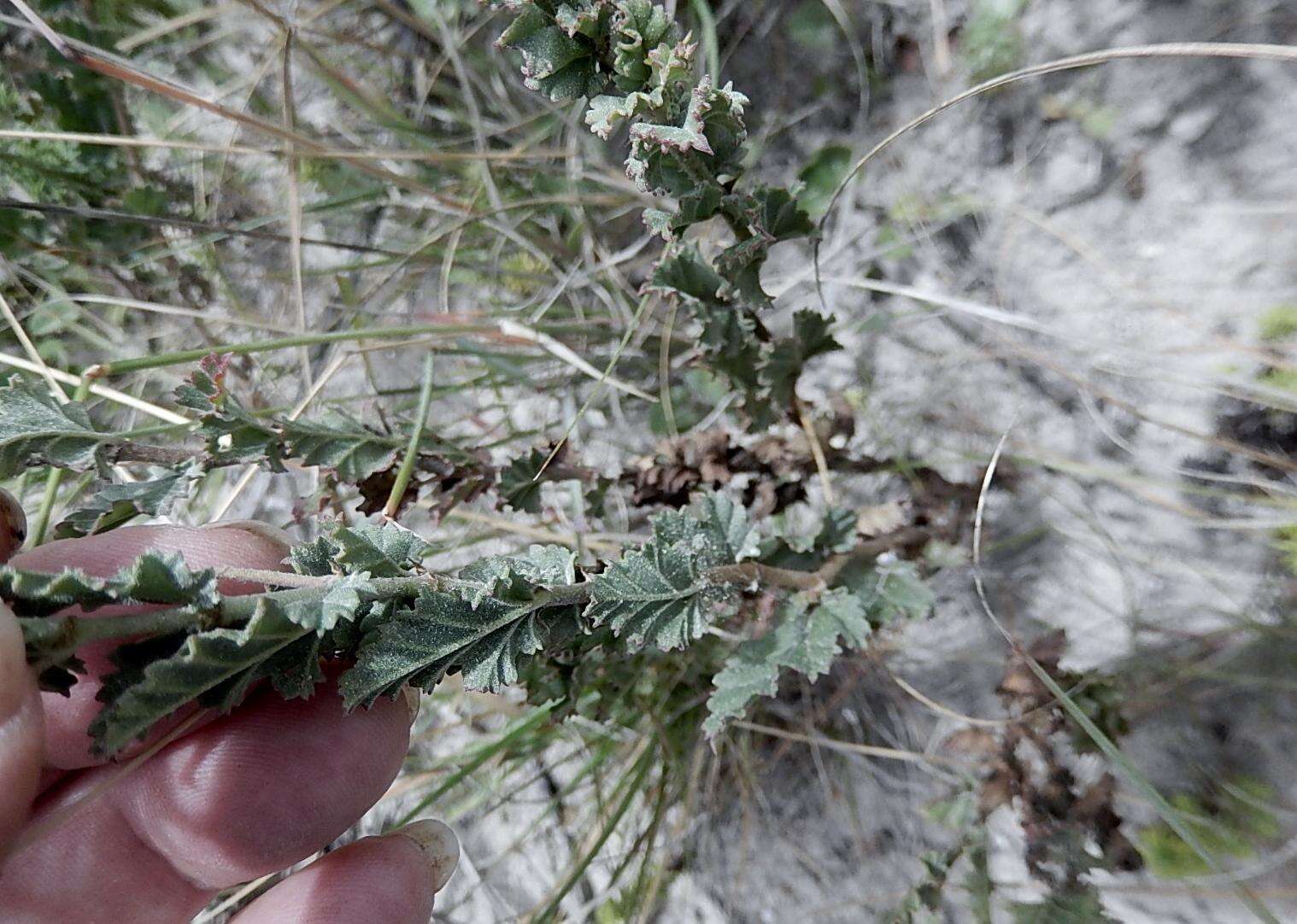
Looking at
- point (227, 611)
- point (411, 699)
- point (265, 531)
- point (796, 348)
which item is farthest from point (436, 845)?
point (796, 348)

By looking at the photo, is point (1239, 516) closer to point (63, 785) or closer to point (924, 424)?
point (924, 424)

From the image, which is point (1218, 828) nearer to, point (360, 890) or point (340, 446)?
point (360, 890)

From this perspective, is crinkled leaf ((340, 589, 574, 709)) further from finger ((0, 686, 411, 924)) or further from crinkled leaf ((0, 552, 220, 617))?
finger ((0, 686, 411, 924))

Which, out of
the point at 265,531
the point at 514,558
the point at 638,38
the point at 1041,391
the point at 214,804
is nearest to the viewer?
the point at 638,38

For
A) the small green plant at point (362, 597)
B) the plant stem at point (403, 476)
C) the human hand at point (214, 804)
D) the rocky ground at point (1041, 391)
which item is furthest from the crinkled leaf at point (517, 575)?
the rocky ground at point (1041, 391)

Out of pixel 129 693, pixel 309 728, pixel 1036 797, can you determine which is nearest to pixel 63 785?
pixel 309 728
